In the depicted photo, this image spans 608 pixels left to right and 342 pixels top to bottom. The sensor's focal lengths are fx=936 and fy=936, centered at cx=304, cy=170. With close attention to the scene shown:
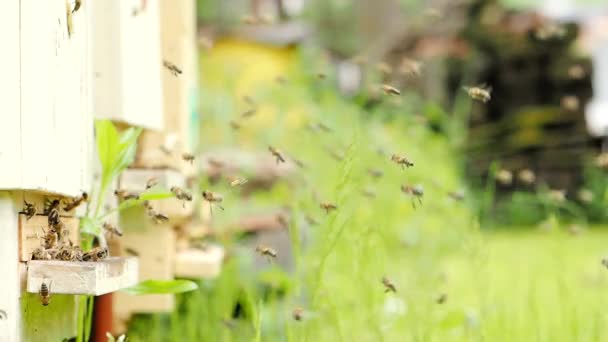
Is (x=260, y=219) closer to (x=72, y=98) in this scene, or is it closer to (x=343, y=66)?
(x=72, y=98)

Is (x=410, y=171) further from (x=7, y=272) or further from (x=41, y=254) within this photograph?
(x=7, y=272)

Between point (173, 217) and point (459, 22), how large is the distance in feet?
30.5

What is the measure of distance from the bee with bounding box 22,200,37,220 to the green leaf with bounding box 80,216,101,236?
0.28m

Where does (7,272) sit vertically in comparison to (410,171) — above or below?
below

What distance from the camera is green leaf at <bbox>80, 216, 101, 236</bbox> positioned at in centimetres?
210

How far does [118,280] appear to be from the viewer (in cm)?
191

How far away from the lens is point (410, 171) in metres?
6.50

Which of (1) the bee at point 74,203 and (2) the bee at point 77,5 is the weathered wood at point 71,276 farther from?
(2) the bee at point 77,5

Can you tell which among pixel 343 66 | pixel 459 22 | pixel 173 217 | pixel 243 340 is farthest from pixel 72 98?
pixel 343 66

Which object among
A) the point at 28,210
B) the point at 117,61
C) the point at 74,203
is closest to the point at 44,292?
the point at 28,210

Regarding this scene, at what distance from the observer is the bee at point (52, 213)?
6.33 ft

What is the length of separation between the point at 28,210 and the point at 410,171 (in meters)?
4.86

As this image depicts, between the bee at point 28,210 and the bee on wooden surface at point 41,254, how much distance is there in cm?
8

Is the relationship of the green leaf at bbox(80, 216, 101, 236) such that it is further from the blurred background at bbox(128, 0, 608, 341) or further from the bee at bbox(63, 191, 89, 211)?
the blurred background at bbox(128, 0, 608, 341)
